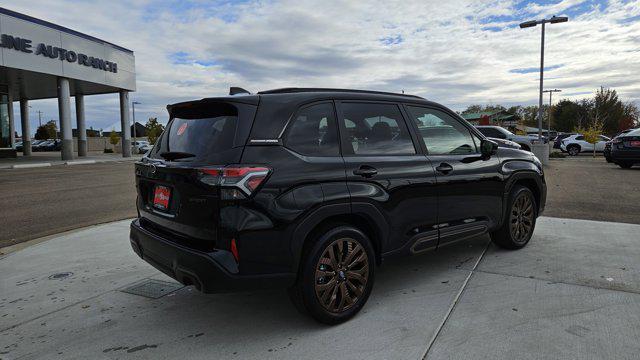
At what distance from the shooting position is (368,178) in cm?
337

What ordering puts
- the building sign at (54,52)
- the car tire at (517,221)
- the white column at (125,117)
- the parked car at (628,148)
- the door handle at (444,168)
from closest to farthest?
the door handle at (444,168), the car tire at (517,221), the parked car at (628,148), the building sign at (54,52), the white column at (125,117)

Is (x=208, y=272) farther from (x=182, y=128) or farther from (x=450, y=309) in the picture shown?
(x=450, y=309)

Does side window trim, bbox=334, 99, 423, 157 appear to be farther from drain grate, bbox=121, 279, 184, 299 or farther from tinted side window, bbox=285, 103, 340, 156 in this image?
drain grate, bbox=121, 279, 184, 299

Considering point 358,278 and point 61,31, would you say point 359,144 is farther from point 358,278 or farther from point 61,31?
point 61,31

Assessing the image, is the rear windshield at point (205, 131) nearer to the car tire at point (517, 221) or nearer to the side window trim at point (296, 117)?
the side window trim at point (296, 117)

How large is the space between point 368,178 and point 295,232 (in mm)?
775

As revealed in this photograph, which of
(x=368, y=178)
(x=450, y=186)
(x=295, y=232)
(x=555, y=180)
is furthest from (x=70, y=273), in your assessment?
(x=555, y=180)

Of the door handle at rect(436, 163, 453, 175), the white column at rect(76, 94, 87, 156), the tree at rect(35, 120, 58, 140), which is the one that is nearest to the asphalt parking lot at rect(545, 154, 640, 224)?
the door handle at rect(436, 163, 453, 175)

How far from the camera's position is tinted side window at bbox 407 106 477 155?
4.01 metres

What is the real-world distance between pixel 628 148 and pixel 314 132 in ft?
51.4

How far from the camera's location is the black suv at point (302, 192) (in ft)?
9.22

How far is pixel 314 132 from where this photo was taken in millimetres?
3260

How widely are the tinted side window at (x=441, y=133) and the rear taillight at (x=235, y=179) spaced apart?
1807 mm

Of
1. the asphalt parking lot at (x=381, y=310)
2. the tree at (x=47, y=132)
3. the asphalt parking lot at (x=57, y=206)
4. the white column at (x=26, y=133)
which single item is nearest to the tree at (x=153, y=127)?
the tree at (x=47, y=132)
